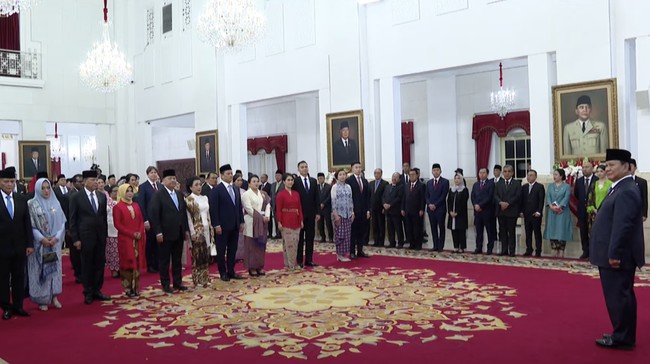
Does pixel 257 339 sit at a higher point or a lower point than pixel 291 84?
lower

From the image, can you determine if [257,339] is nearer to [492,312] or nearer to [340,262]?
[492,312]

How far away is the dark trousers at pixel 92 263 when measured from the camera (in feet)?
22.6

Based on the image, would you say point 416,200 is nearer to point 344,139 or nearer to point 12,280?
point 344,139

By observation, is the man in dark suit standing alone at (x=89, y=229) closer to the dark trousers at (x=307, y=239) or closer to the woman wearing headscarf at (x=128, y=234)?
the woman wearing headscarf at (x=128, y=234)

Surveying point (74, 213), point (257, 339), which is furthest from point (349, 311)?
point (74, 213)

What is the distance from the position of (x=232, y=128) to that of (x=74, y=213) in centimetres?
889

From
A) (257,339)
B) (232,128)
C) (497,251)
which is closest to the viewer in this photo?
(257,339)

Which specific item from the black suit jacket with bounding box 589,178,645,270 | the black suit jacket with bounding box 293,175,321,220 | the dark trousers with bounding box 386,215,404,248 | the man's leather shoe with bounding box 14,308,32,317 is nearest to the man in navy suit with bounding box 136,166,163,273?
the man's leather shoe with bounding box 14,308,32,317

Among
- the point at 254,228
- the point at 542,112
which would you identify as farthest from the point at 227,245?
the point at 542,112

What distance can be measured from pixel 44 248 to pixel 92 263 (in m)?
0.58

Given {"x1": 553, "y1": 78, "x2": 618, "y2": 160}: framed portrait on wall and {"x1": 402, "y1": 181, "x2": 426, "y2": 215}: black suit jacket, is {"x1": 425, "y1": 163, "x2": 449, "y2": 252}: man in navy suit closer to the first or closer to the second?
{"x1": 402, "y1": 181, "x2": 426, "y2": 215}: black suit jacket

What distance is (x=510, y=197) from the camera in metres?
9.94

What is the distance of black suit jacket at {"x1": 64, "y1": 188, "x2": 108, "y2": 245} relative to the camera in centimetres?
687

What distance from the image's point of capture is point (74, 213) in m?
6.94
